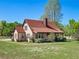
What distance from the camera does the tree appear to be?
239 ft

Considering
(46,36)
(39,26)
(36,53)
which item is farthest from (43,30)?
(36,53)

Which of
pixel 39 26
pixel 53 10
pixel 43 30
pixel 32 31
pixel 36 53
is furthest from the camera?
pixel 53 10

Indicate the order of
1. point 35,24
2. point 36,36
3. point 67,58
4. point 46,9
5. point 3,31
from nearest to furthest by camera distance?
point 67,58, point 36,36, point 35,24, point 46,9, point 3,31

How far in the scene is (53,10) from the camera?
7325cm

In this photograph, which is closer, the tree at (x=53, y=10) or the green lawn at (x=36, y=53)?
the green lawn at (x=36, y=53)

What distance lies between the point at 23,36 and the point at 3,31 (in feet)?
87.4

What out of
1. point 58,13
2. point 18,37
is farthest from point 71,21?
point 18,37

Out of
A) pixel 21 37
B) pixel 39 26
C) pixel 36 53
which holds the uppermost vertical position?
pixel 39 26

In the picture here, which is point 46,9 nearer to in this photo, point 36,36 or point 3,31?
point 3,31

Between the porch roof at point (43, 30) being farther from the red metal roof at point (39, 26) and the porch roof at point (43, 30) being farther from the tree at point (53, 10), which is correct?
the tree at point (53, 10)

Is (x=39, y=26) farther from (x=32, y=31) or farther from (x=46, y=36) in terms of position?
(x=32, y=31)

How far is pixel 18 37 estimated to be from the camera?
52250 millimetres

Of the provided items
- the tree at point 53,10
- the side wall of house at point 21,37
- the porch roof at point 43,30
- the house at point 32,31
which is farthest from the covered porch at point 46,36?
the tree at point 53,10

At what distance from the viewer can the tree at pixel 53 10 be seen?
72938mm
